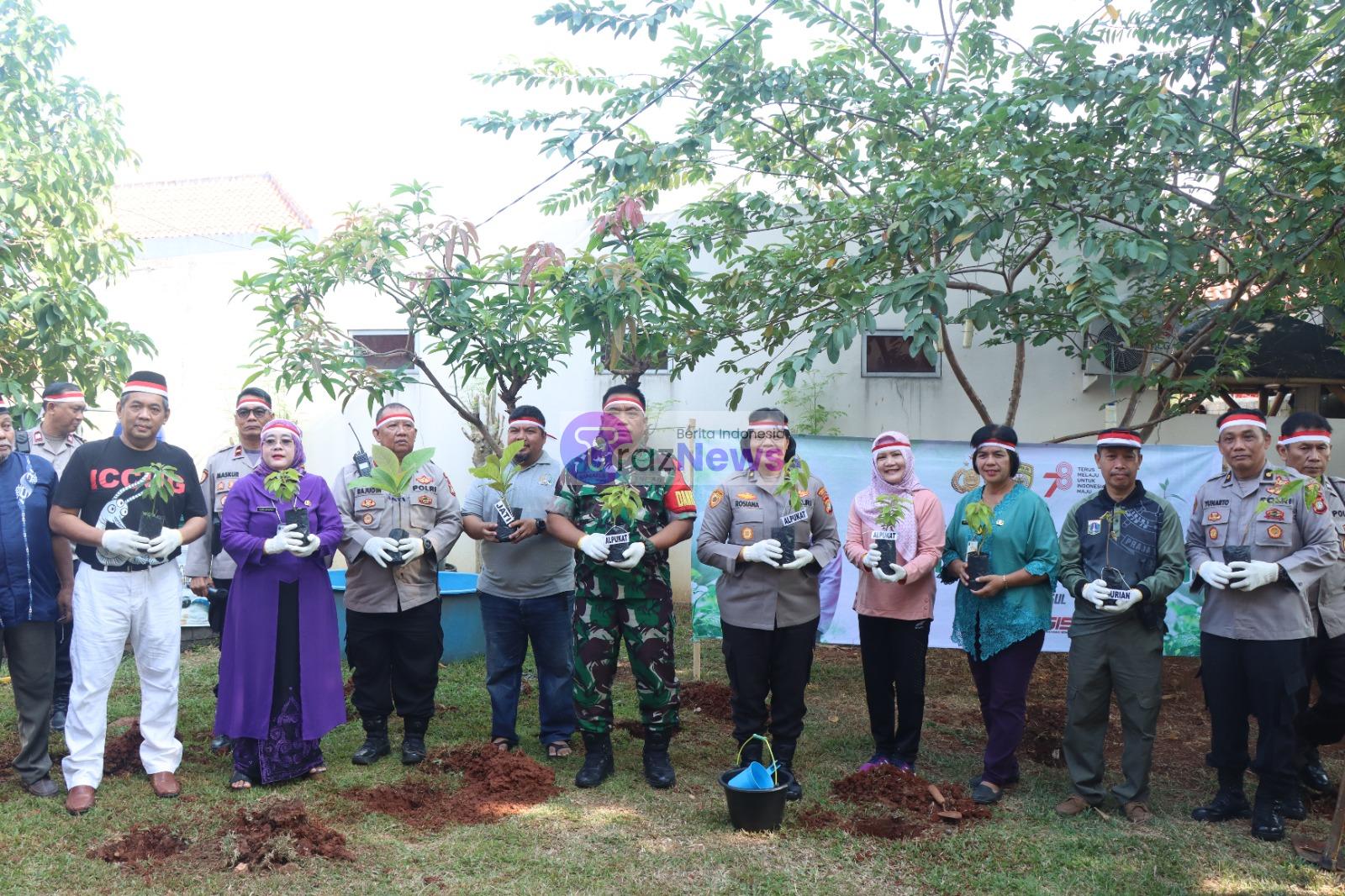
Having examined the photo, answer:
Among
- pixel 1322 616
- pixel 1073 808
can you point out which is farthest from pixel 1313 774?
pixel 1073 808

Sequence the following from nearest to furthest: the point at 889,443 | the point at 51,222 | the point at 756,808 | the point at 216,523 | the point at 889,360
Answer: the point at 756,808 < the point at 889,443 < the point at 216,523 < the point at 51,222 < the point at 889,360

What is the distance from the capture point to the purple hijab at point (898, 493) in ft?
16.0

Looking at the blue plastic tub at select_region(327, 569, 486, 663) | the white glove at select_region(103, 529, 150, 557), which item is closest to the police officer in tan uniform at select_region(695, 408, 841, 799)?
the white glove at select_region(103, 529, 150, 557)

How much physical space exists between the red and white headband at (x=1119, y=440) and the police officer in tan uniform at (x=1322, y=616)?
663 millimetres

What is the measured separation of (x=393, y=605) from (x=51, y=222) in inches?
171

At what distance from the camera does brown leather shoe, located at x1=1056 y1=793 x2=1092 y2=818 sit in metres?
4.43

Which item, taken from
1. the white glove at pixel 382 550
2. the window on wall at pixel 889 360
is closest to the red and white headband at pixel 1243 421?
the white glove at pixel 382 550

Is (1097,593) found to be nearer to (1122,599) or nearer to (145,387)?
Answer: (1122,599)

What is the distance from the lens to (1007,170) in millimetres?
5125

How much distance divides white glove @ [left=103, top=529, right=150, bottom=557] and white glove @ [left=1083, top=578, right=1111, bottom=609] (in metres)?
4.15

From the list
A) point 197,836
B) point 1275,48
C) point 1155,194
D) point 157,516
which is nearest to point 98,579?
point 157,516

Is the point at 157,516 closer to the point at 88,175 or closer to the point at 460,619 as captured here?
the point at 460,619

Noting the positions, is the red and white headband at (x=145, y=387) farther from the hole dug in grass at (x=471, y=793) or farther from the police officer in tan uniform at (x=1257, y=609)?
the police officer in tan uniform at (x=1257, y=609)

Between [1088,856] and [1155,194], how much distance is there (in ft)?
9.88
